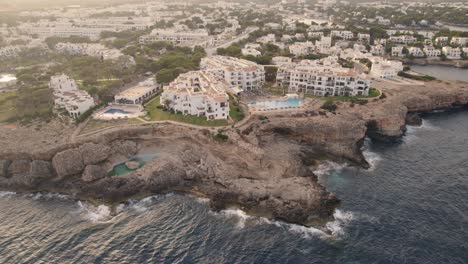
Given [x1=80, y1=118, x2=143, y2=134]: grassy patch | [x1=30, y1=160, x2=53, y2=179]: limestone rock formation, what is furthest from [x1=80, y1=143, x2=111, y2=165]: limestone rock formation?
[x1=80, y1=118, x2=143, y2=134]: grassy patch

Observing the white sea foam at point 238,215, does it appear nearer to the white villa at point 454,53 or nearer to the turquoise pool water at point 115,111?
the turquoise pool water at point 115,111

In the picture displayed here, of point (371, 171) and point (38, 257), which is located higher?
point (371, 171)

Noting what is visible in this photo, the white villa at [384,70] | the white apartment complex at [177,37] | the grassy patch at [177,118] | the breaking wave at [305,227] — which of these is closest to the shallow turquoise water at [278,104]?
the grassy patch at [177,118]

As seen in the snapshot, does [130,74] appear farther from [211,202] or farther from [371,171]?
[371,171]

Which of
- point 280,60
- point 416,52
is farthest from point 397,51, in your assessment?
point 280,60

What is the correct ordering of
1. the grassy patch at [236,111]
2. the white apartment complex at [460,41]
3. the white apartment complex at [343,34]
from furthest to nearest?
the white apartment complex at [343,34] → the white apartment complex at [460,41] → the grassy patch at [236,111]

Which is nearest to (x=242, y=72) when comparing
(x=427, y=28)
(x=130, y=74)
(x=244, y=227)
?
(x=130, y=74)
